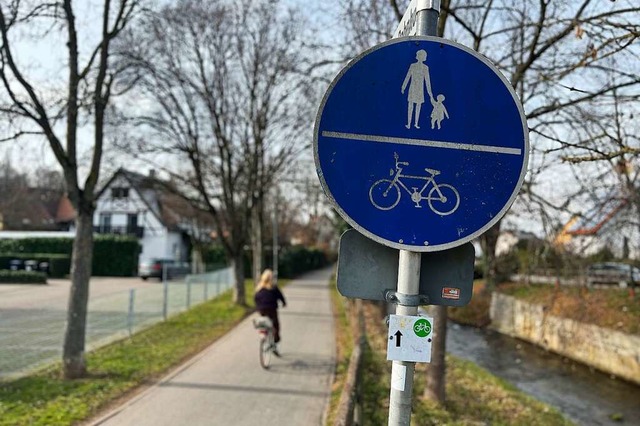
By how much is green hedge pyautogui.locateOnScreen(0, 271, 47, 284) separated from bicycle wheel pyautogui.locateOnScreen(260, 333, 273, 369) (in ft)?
69.1

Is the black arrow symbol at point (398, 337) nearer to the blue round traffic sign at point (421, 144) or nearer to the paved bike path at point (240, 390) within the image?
the blue round traffic sign at point (421, 144)

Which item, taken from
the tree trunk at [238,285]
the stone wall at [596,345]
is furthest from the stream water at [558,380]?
the tree trunk at [238,285]

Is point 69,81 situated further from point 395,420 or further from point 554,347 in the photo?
point 554,347

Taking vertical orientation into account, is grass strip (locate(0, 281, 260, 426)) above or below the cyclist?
below

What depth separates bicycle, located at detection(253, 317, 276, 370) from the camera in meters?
9.85

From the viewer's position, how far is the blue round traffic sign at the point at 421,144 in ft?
→ 6.82

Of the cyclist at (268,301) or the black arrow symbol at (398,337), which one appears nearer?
the black arrow symbol at (398,337)

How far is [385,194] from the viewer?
6.82ft

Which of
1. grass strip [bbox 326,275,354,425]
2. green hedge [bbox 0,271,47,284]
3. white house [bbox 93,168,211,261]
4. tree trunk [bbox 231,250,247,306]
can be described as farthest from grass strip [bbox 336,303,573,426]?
white house [bbox 93,168,211,261]

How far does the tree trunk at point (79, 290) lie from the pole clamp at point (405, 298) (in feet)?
24.8

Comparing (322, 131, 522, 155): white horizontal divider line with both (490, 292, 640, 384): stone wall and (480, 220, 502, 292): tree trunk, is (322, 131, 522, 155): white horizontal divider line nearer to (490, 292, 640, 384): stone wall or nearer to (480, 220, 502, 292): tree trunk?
(480, 220, 502, 292): tree trunk

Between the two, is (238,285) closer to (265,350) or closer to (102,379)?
(265,350)

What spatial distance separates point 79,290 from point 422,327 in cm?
778

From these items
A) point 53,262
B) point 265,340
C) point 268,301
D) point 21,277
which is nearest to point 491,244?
point 268,301
